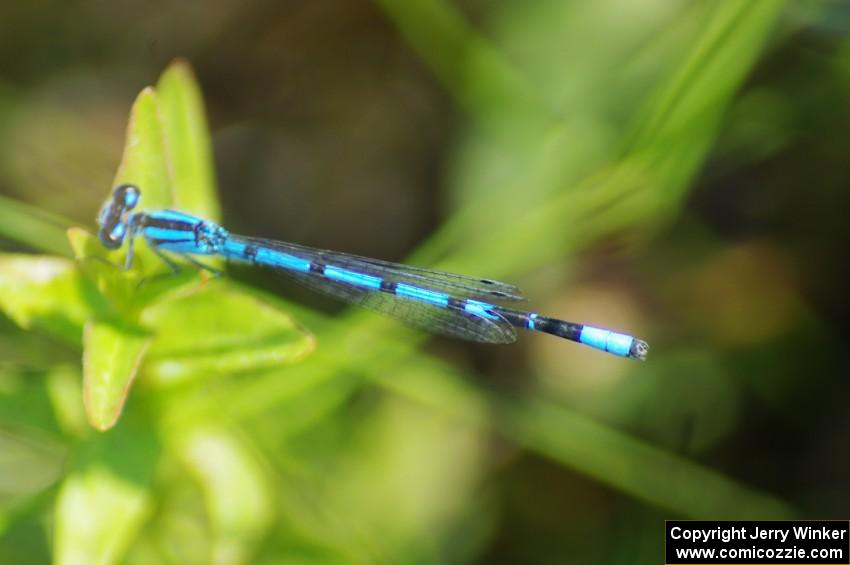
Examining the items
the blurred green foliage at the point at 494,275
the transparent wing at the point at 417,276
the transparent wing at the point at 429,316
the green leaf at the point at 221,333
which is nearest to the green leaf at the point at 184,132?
the blurred green foliage at the point at 494,275

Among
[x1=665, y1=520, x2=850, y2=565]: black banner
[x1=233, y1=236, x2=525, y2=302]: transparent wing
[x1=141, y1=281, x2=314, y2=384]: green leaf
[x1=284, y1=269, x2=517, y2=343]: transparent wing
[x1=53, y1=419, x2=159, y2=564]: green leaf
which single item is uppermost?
[x1=233, y1=236, x2=525, y2=302]: transparent wing

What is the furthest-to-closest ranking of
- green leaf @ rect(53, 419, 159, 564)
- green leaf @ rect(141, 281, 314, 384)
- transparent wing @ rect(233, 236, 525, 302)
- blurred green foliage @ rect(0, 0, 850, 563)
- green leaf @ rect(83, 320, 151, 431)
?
transparent wing @ rect(233, 236, 525, 302)
blurred green foliage @ rect(0, 0, 850, 563)
green leaf @ rect(141, 281, 314, 384)
green leaf @ rect(53, 419, 159, 564)
green leaf @ rect(83, 320, 151, 431)

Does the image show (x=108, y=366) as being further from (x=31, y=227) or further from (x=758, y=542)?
(x=758, y=542)

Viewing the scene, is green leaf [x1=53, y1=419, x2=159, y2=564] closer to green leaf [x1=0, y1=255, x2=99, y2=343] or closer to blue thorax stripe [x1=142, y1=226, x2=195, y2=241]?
green leaf [x1=0, y1=255, x2=99, y2=343]

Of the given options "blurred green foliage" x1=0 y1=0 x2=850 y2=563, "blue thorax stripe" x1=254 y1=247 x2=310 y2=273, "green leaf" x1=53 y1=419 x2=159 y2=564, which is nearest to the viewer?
"green leaf" x1=53 y1=419 x2=159 y2=564

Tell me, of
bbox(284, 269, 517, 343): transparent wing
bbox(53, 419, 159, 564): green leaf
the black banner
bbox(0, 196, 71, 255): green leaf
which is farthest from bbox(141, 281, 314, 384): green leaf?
the black banner

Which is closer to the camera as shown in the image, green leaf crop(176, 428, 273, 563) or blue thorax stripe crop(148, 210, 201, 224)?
green leaf crop(176, 428, 273, 563)
